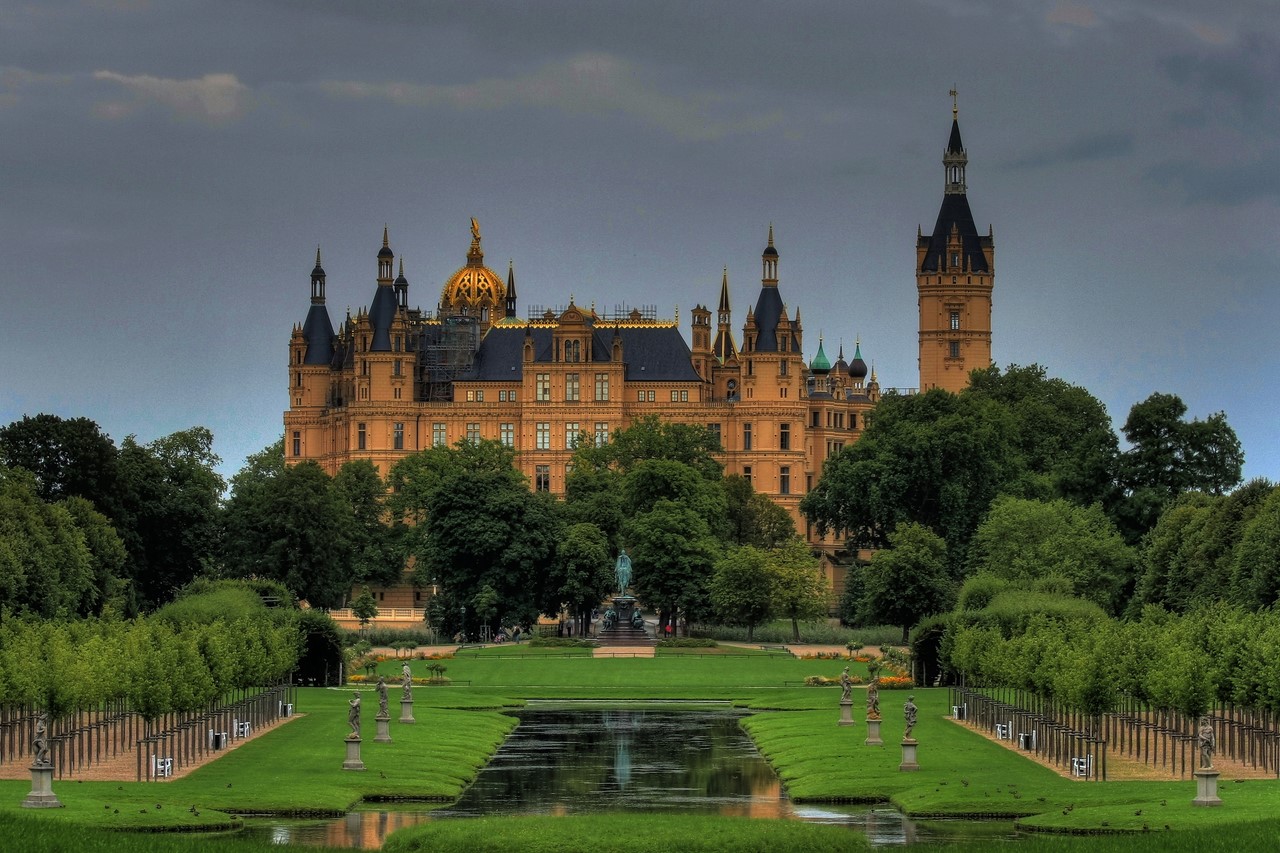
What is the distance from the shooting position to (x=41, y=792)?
49.1m

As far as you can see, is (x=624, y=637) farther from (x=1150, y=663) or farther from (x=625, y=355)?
(x=625, y=355)

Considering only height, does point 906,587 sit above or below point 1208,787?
above

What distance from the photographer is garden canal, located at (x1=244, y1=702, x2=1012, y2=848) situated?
51031mm

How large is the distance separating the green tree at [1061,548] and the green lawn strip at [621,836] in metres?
61.8

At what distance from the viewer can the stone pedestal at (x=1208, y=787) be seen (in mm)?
50062

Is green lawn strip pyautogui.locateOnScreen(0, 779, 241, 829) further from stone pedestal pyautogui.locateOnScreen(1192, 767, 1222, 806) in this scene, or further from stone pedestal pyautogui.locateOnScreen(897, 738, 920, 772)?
stone pedestal pyautogui.locateOnScreen(1192, 767, 1222, 806)

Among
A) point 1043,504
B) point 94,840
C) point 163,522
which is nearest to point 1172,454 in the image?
point 1043,504

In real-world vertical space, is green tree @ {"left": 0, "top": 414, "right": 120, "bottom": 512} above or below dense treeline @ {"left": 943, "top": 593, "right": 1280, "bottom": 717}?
above

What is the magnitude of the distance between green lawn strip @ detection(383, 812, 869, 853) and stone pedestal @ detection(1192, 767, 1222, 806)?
682 centimetres

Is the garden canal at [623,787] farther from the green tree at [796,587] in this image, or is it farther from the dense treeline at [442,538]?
the green tree at [796,587]

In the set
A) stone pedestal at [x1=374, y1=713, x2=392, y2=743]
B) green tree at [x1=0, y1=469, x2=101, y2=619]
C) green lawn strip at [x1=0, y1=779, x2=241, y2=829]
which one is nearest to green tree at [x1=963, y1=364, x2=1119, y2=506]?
green tree at [x1=0, y1=469, x2=101, y2=619]

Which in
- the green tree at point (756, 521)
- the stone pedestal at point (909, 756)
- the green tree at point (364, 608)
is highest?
the green tree at point (756, 521)

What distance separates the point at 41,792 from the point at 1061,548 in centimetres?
7525

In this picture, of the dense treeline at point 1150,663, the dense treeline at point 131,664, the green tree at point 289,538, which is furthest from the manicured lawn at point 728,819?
the green tree at point 289,538
